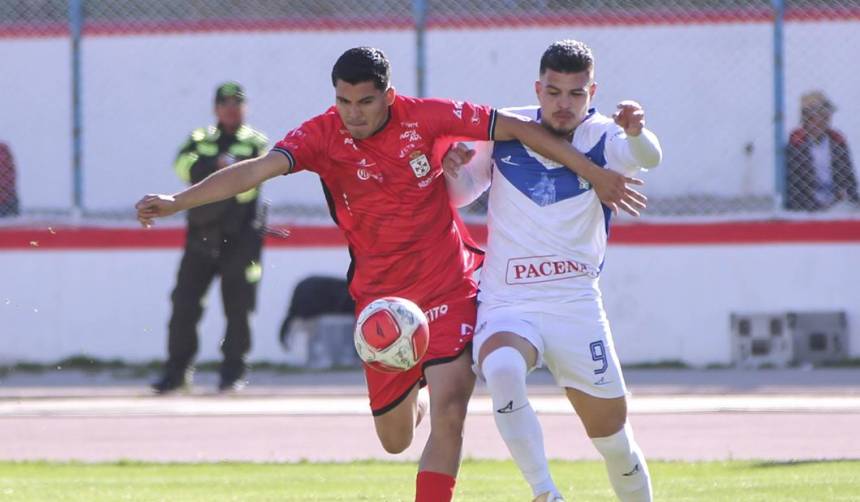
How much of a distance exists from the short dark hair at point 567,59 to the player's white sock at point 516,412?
1.16 metres

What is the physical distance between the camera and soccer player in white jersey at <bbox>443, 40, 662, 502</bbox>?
21.7 ft

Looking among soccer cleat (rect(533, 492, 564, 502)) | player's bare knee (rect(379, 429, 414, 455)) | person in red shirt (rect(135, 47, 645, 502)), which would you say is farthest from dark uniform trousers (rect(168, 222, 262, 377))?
soccer cleat (rect(533, 492, 564, 502))

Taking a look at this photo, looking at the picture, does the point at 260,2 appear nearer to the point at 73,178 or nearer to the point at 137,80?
the point at 137,80

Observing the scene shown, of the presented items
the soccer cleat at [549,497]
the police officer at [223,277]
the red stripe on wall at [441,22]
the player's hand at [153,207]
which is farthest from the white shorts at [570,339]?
the red stripe on wall at [441,22]

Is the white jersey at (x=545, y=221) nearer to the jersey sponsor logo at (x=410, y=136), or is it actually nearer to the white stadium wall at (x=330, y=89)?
the jersey sponsor logo at (x=410, y=136)

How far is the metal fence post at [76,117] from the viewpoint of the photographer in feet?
48.6

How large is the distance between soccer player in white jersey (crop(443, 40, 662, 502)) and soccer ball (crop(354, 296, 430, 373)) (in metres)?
0.28

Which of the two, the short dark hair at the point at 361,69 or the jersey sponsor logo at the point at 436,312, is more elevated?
the short dark hair at the point at 361,69

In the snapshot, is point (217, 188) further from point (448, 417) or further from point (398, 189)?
point (448, 417)

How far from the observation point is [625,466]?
6723 millimetres

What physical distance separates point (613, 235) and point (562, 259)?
7.86 m

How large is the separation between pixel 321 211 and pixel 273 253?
0.87 m

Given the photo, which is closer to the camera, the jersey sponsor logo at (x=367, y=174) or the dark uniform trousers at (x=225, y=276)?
the jersey sponsor logo at (x=367, y=174)

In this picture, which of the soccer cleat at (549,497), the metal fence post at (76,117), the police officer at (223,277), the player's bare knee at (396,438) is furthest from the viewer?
the metal fence post at (76,117)
